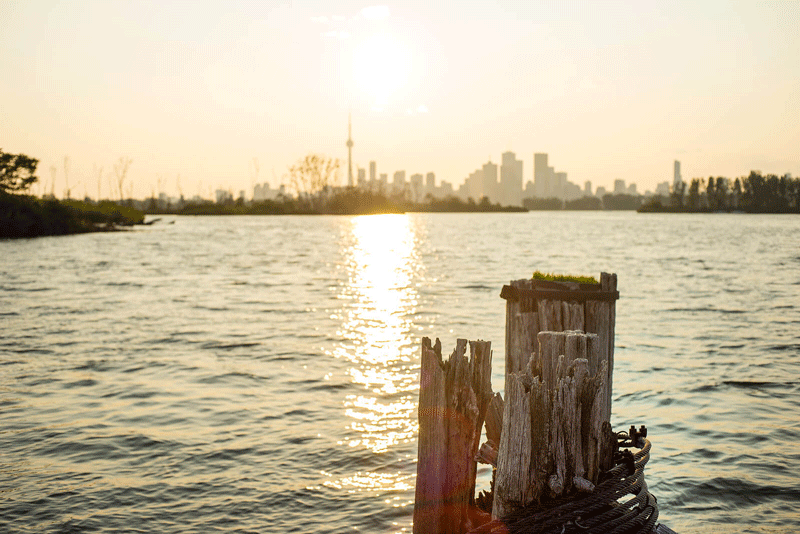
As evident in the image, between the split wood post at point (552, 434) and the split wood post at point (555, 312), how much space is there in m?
1.22

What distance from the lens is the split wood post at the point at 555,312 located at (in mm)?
5270

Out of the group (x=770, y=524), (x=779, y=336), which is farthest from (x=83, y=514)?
(x=779, y=336)

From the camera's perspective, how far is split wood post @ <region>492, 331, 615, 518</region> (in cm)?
391

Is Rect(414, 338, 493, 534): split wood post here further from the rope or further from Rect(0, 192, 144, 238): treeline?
Rect(0, 192, 144, 238): treeline

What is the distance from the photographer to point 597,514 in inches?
157

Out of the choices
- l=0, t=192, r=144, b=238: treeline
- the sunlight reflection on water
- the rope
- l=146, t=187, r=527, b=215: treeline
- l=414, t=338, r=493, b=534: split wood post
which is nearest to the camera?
the rope

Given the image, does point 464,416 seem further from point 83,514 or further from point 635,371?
point 635,371

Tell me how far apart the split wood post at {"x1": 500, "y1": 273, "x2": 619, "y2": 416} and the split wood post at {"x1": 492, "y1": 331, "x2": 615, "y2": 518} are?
122 centimetres

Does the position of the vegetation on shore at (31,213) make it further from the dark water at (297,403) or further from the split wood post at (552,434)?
the split wood post at (552,434)

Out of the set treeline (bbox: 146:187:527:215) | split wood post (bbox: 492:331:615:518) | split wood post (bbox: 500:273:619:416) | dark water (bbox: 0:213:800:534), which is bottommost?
dark water (bbox: 0:213:800:534)

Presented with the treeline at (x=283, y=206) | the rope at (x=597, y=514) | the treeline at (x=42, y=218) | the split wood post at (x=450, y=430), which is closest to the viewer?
the rope at (x=597, y=514)

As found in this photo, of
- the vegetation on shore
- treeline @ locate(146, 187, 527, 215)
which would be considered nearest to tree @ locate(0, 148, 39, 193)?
the vegetation on shore

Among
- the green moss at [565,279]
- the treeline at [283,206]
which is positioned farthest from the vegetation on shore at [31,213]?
the treeline at [283,206]

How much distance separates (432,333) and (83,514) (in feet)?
36.7
